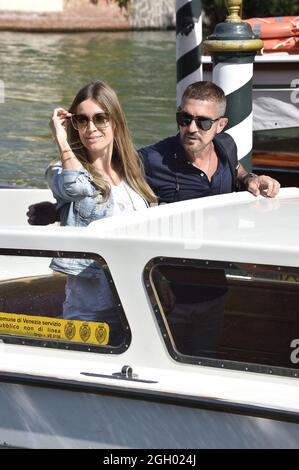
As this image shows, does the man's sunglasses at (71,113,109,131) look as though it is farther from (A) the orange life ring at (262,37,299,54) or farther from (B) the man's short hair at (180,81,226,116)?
(A) the orange life ring at (262,37,299,54)

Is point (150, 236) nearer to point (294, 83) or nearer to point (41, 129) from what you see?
point (294, 83)

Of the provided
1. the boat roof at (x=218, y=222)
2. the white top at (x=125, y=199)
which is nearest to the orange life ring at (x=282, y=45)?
the boat roof at (x=218, y=222)

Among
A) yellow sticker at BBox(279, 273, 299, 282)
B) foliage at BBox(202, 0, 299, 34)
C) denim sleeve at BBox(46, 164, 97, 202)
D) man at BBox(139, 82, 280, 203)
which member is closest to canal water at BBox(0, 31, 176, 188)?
foliage at BBox(202, 0, 299, 34)

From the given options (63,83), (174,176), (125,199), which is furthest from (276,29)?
(63,83)

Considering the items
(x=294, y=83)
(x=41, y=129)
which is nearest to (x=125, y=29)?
(x=41, y=129)

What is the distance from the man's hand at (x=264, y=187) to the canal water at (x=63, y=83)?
264 inches

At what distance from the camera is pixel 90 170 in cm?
362

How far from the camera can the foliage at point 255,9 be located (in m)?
25.9

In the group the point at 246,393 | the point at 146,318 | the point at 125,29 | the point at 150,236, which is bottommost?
the point at 125,29

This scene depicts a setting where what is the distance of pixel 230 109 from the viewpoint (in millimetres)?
5480

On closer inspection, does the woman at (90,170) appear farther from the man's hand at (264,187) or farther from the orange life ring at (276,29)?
the orange life ring at (276,29)

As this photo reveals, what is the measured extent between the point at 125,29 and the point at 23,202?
95.8 feet

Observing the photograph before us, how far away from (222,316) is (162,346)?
212mm

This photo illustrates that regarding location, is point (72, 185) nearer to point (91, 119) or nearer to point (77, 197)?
point (77, 197)
